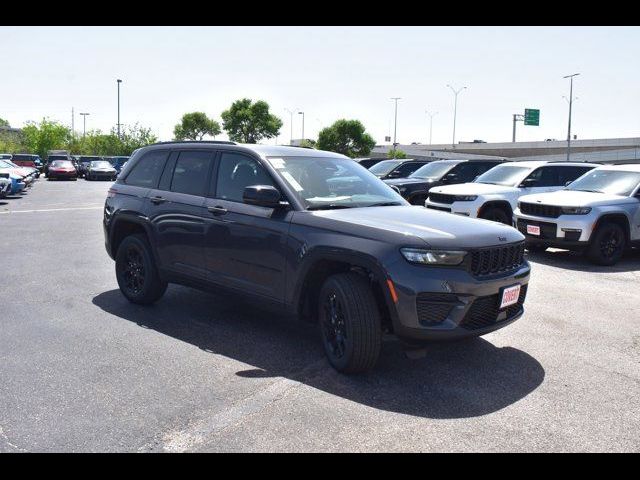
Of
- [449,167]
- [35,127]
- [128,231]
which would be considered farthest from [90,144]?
[128,231]

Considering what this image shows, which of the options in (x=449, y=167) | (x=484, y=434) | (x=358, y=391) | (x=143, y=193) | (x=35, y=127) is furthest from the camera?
(x=35, y=127)

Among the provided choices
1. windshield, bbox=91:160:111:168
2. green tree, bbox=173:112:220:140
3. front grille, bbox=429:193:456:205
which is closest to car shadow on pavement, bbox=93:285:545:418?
front grille, bbox=429:193:456:205

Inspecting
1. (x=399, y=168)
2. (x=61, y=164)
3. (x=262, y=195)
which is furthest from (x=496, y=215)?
(x=61, y=164)

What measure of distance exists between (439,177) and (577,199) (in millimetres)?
5879

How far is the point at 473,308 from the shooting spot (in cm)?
443

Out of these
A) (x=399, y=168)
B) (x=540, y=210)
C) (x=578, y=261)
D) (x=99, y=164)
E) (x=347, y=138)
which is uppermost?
(x=347, y=138)

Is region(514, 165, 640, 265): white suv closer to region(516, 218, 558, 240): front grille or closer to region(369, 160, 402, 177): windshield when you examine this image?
region(516, 218, 558, 240): front grille

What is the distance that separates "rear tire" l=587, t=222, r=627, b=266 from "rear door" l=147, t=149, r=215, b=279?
275 inches

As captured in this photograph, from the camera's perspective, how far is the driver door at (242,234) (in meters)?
5.05

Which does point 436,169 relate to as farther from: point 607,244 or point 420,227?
point 420,227

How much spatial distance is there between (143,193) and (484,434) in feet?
14.5

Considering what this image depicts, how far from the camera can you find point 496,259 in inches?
184

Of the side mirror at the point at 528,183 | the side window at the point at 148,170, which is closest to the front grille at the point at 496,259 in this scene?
the side window at the point at 148,170

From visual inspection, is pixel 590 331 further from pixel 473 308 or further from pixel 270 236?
pixel 270 236
